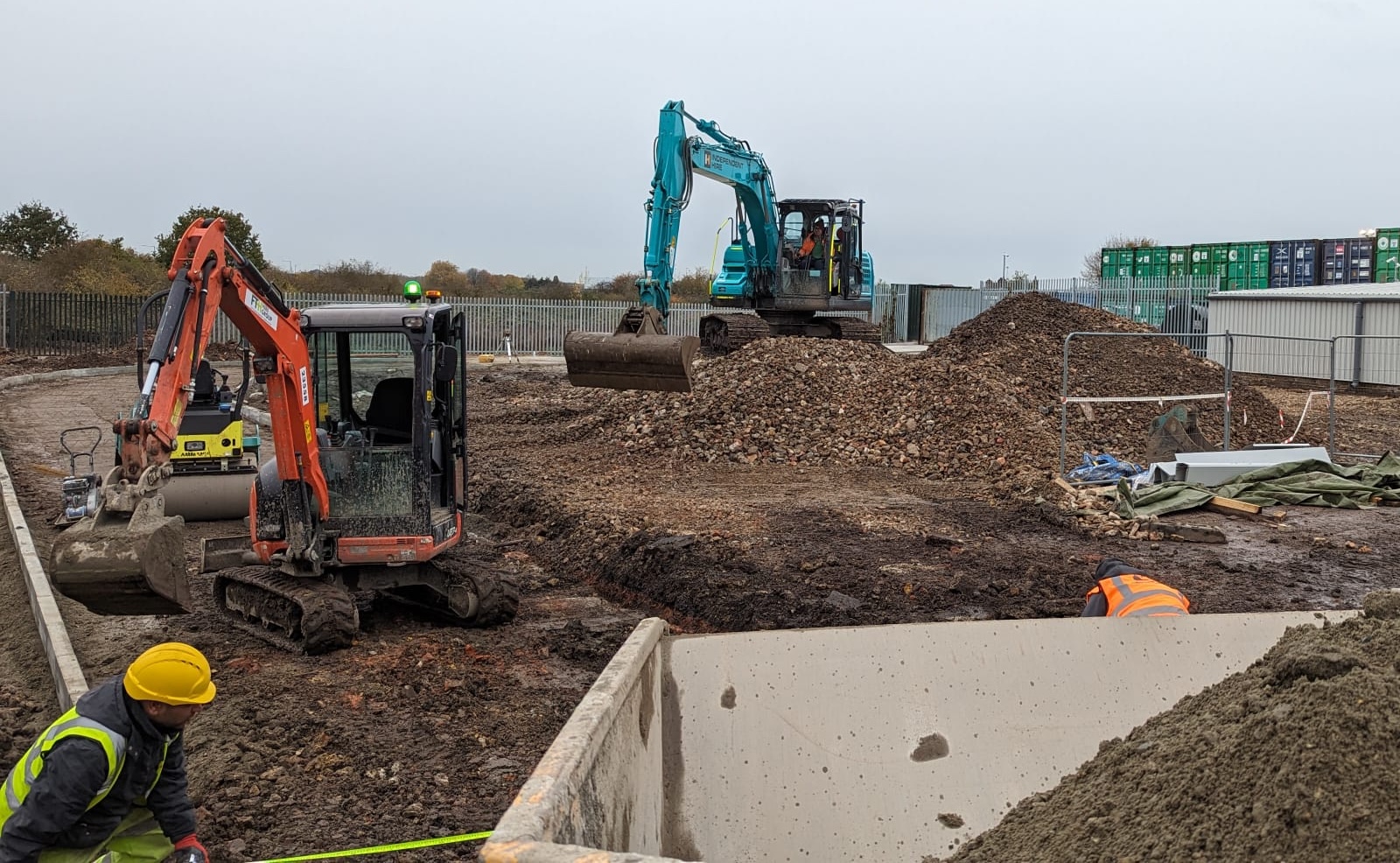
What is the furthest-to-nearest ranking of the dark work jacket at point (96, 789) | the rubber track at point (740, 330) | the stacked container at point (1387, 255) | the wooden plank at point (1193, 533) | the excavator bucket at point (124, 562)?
the stacked container at point (1387, 255), the rubber track at point (740, 330), the wooden plank at point (1193, 533), the excavator bucket at point (124, 562), the dark work jacket at point (96, 789)

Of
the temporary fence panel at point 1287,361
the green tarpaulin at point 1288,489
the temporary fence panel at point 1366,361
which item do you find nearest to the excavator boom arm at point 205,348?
the green tarpaulin at point 1288,489

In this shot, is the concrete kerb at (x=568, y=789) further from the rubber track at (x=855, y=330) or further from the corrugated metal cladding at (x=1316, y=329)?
the corrugated metal cladding at (x=1316, y=329)

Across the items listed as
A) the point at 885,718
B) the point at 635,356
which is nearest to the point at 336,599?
the point at 635,356

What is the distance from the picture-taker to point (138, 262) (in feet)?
143

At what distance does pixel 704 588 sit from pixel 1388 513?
7.51 metres

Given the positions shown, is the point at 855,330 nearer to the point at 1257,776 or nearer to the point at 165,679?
the point at 165,679

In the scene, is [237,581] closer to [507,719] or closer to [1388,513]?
[507,719]

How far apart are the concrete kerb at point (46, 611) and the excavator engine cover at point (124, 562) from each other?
127cm

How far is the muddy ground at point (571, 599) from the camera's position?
230 inches

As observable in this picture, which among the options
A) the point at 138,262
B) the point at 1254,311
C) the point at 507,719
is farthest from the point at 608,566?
the point at 138,262

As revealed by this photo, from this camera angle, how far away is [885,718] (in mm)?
4016

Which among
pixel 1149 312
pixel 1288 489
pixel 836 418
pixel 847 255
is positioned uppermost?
pixel 847 255

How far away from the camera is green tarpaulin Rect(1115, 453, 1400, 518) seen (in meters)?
12.2

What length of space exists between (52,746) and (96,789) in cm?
19
